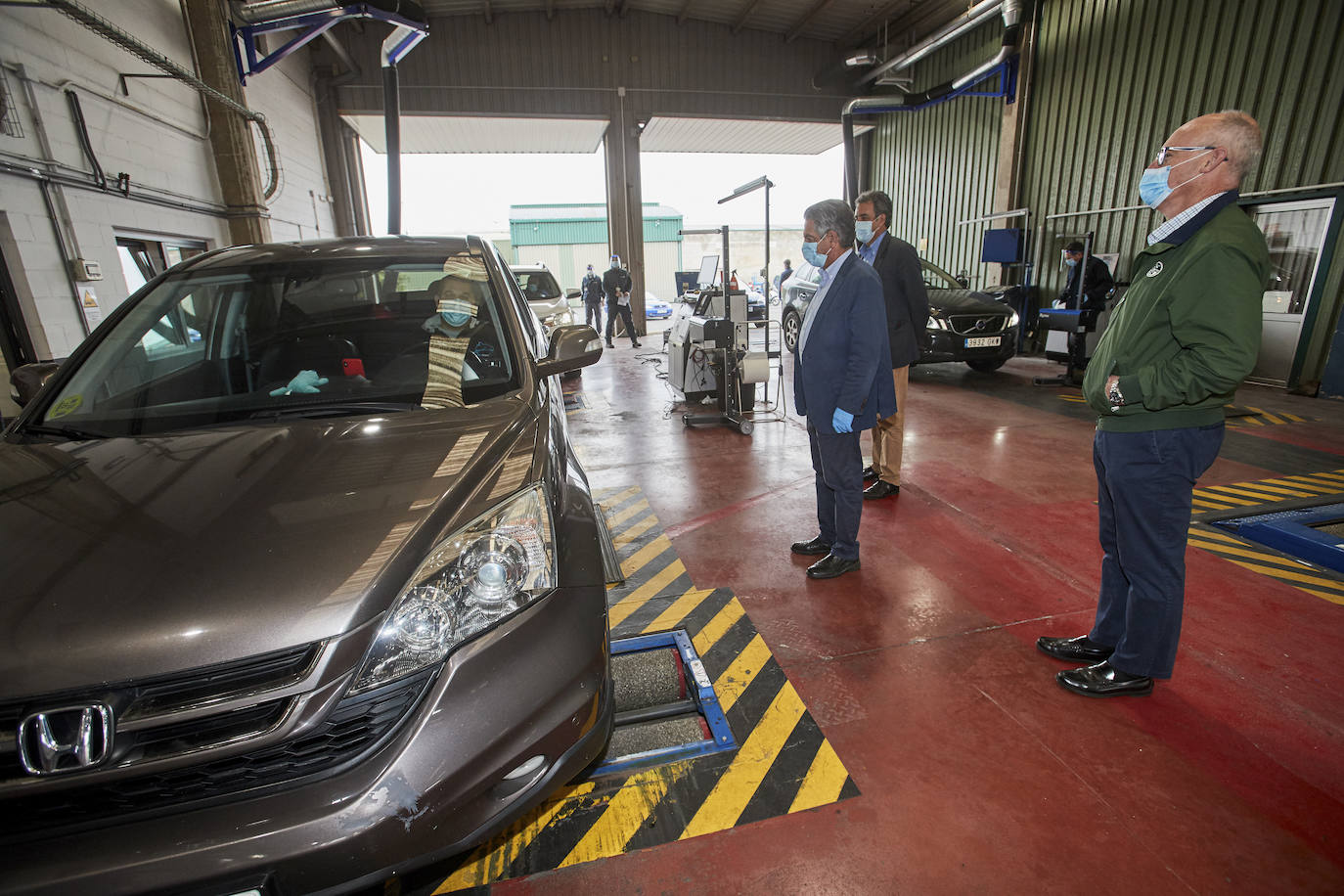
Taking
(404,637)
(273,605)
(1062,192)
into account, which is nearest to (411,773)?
(404,637)

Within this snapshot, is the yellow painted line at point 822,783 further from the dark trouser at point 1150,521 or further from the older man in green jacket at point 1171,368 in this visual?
the dark trouser at point 1150,521

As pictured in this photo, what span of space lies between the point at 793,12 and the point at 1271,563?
12617mm

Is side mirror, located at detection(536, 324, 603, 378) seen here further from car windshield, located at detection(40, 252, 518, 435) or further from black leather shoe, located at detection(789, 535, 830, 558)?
black leather shoe, located at detection(789, 535, 830, 558)

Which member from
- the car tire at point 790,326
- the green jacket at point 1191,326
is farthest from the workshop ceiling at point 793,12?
the green jacket at point 1191,326

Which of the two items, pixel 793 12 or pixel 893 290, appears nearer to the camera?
pixel 893 290

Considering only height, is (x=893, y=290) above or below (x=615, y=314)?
above

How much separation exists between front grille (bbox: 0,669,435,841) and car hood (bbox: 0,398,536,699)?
0.15 metres

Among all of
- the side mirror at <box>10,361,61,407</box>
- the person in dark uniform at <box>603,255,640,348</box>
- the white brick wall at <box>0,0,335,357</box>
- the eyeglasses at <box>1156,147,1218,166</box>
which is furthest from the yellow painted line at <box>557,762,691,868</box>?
the person in dark uniform at <box>603,255,640,348</box>

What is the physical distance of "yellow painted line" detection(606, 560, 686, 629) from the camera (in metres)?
2.61

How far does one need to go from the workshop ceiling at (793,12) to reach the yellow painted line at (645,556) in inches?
468

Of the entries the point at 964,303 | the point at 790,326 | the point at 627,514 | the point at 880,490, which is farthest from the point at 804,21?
the point at 627,514

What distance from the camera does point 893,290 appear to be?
12.1 feet

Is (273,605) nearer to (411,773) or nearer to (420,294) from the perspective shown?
(411,773)

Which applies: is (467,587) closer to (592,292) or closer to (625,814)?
(625,814)
